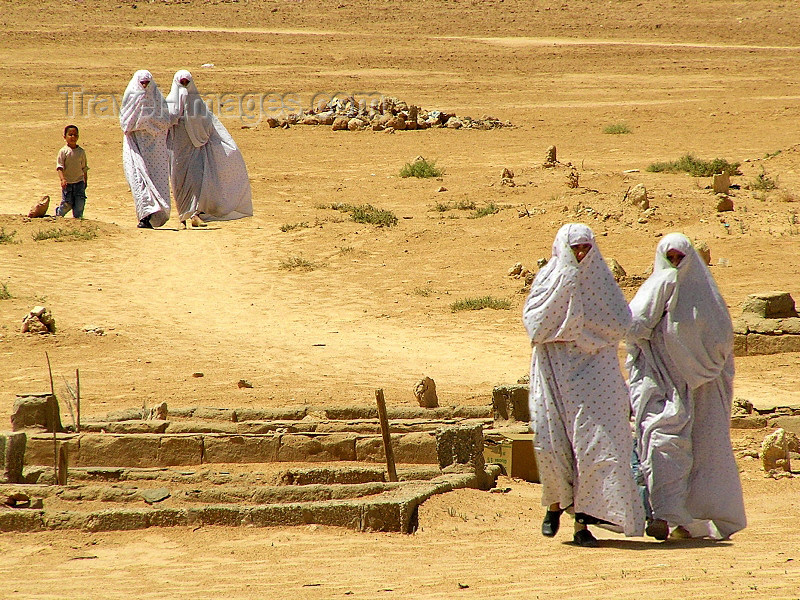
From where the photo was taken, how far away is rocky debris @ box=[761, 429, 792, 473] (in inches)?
316

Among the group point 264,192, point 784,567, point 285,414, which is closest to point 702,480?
point 784,567

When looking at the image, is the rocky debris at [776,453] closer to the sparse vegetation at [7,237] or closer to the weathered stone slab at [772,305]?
the weathered stone slab at [772,305]

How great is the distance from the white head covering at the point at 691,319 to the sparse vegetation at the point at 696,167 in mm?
13276

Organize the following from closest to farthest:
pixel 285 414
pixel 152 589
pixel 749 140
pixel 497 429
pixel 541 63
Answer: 1. pixel 152 589
2. pixel 497 429
3. pixel 285 414
4. pixel 749 140
5. pixel 541 63

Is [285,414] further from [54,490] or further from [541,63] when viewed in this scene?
[541,63]

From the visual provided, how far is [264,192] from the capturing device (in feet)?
63.7

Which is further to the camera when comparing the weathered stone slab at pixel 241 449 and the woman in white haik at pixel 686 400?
the weathered stone slab at pixel 241 449

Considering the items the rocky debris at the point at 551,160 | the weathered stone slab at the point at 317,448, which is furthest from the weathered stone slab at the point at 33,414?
the rocky debris at the point at 551,160

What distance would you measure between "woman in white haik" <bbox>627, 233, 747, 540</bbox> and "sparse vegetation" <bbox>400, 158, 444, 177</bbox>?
14321mm

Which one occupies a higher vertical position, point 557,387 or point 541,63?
point 541,63

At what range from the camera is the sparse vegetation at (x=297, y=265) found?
15.0m

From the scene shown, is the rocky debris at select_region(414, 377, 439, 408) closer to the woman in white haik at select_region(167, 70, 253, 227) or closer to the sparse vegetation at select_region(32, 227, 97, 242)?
the woman in white haik at select_region(167, 70, 253, 227)

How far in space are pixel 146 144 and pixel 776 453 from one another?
9849 millimetres

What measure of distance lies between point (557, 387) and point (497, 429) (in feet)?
8.13
